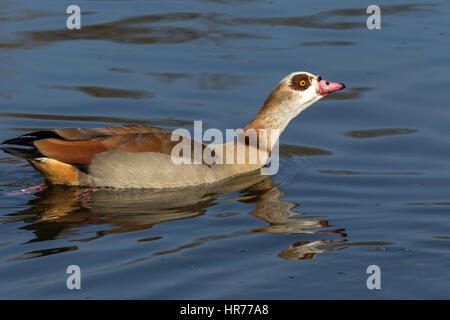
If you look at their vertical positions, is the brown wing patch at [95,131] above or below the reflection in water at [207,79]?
below

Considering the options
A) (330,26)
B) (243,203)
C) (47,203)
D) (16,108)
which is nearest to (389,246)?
(243,203)

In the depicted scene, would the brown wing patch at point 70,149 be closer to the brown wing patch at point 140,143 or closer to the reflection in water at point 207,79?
the brown wing patch at point 140,143

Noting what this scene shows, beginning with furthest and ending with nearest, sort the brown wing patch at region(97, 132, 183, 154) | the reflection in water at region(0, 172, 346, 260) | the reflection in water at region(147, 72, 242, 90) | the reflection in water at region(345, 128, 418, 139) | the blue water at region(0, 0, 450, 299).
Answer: the reflection in water at region(147, 72, 242, 90), the reflection in water at region(345, 128, 418, 139), the brown wing patch at region(97, 132, 183, 154), the reflection in water at region(0, 172, 346, 260), the blue water at region(0, 0, 450, 299)

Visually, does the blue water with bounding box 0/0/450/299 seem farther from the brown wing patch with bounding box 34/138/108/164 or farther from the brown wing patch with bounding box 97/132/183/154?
the brown wing patch with bounding box 97/132/183/154

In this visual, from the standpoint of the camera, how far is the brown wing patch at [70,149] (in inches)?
412

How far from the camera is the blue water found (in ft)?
26.2

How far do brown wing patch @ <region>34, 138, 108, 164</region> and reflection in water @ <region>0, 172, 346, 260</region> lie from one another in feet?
1.19

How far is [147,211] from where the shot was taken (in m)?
9.73

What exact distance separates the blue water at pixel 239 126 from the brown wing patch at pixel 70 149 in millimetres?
372

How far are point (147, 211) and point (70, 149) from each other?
1.39m
